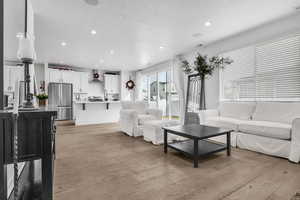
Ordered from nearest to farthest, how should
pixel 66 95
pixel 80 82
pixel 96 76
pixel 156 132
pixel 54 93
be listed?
pixel 156 132, pixel 54 93, pixel 66 95, pixel 80 82, pixel 96 76

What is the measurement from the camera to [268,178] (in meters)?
1.86

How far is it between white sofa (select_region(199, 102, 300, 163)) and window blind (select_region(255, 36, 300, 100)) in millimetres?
418

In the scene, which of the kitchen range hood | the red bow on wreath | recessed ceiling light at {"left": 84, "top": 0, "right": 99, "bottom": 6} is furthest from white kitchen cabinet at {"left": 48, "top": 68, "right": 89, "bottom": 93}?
recessed ceiling light at {"left": 84, "top": 0, "right": 99, "bottom": 6}

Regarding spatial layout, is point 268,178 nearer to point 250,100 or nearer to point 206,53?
point 250,100

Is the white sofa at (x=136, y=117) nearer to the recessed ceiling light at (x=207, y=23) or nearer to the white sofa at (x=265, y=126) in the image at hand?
the white sofa at (x=265, y=126)

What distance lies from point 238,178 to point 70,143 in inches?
127

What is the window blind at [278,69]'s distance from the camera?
314cm

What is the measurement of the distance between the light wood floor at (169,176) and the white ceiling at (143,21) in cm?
259

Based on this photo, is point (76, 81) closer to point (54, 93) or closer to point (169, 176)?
point (54, 93)

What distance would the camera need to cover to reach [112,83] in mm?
8352

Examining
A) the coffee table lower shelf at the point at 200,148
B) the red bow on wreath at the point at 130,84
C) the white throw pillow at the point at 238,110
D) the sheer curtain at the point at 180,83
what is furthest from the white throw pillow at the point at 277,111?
the red bow on wreath at the point at 130,84

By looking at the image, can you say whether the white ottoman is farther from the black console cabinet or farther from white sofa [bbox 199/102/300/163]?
the black console cabinet

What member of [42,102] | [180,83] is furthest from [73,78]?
[42,102]

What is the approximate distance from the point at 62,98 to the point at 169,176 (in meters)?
6.57
